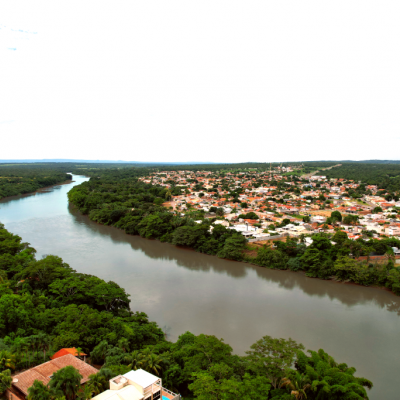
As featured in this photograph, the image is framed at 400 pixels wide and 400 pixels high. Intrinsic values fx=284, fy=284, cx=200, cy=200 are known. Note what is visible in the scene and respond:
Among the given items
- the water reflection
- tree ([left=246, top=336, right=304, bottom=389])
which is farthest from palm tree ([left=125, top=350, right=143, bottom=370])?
the water reflection

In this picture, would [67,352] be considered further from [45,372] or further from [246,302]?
[246,302]

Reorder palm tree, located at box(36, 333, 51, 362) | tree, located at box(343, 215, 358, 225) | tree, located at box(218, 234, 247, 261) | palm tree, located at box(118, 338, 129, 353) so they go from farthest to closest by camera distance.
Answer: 1. tree, located at box(343, 215, 358, 225)
2. tree, located at box(218, 234, 247, 261)
3. palm tree, located at box(118, 338, 129, 353)
4. palm tree, located at box(36, 333, 51, 362)

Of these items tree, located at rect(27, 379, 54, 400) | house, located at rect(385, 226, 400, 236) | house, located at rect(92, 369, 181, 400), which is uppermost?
tree, located at rect(27, 379, 54, 400)

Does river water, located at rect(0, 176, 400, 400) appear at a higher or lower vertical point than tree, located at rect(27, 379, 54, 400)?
lower

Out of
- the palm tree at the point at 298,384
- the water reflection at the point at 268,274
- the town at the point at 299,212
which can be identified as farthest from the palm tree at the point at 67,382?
the town at the point at 299,212

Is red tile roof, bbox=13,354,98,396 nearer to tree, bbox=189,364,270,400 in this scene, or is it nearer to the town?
tree, bbox=189,364,270,400

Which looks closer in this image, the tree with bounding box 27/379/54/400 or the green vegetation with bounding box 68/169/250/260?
the tree with bounding box 27/379/54/400

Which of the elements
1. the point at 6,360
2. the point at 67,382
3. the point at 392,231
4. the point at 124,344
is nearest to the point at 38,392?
the point at 67,382

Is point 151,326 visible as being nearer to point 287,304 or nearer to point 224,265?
point 287,304
